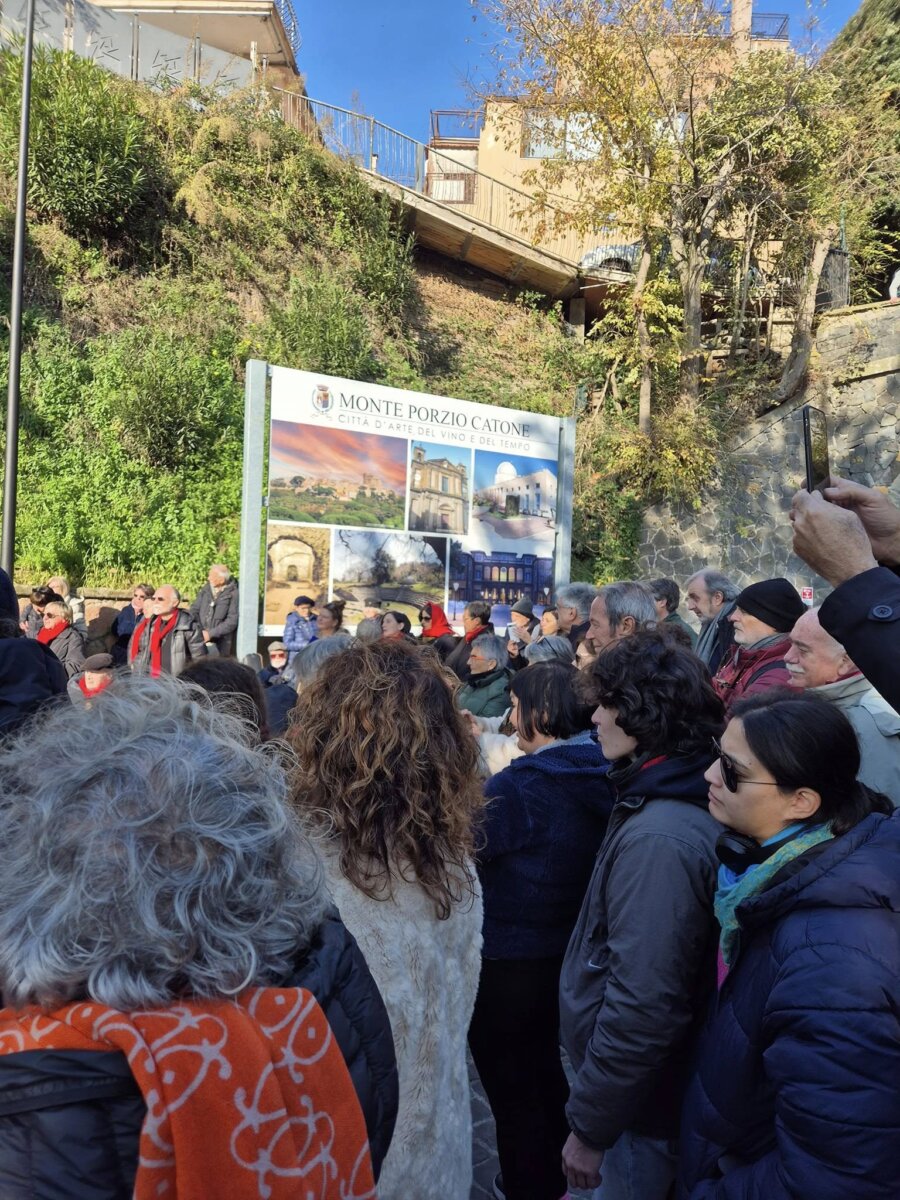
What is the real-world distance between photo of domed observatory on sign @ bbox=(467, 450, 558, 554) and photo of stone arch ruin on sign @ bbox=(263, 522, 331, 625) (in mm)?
2108

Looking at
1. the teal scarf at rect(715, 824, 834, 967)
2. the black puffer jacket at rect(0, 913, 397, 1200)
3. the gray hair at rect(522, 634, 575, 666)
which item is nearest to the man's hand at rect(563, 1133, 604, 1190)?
the teal scarf at rect(715, 824, 834, 967)

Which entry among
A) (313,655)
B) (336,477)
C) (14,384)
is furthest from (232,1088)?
(14,384)

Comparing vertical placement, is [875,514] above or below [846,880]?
above

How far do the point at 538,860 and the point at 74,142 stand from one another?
15.0 metres

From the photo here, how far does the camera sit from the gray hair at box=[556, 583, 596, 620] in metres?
6.47

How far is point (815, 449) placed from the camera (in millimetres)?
1699

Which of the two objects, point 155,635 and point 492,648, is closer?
point 492,648

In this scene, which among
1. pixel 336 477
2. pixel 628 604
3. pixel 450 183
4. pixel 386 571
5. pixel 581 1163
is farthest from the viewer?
pixel 450 183

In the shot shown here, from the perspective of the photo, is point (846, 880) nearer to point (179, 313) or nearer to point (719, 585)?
point (719, 585)

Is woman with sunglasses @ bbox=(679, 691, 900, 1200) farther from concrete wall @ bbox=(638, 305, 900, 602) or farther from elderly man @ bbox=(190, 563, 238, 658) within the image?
concrete wall @ bbox=(638, 305, 900, 602)

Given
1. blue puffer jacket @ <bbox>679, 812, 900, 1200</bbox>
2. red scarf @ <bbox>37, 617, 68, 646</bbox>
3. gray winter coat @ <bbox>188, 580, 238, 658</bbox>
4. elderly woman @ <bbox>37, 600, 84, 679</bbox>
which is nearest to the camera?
blue puffer jacket @ <bbox>679, 812, 900, 1200</bbox>

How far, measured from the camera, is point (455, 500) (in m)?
10.4

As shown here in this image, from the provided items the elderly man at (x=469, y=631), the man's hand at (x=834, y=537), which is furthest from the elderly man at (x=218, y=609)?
the man's hand at (x=834, y=537)

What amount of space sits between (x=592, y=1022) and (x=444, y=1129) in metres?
0.50
